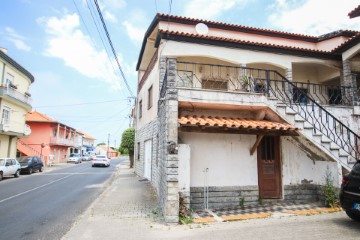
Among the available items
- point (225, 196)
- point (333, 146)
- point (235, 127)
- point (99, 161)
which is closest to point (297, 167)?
point (333, 146)

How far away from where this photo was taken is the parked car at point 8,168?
1658 cm

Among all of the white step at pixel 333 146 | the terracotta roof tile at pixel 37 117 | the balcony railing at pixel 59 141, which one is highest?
the terracotta roof tile at pixel 37 117

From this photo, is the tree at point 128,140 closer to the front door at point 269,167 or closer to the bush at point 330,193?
the front door at point 269,167

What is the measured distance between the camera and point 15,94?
2302 centimetres

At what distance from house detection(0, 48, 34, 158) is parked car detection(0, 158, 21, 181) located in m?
4.93

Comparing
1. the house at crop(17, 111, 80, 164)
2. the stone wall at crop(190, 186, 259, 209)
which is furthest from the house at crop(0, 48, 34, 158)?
the stone wall at crop(190, 186, 259, 209)

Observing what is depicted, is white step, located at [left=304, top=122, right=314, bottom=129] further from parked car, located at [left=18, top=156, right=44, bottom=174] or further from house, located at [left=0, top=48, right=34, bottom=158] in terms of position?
house, located at [left=0, top=48, right=34, bottom=158]

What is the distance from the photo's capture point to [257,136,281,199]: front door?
7.82 metres

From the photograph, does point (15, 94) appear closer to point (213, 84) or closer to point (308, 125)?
point (213, 84)

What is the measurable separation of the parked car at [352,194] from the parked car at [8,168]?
19.1 meters

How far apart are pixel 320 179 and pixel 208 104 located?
14.4 ft

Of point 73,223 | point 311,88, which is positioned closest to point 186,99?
point 73,223

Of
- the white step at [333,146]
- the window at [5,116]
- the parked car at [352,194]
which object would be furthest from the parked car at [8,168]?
the parked car at [352,194]

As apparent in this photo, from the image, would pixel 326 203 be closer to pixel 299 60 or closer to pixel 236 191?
pixel 236 191
